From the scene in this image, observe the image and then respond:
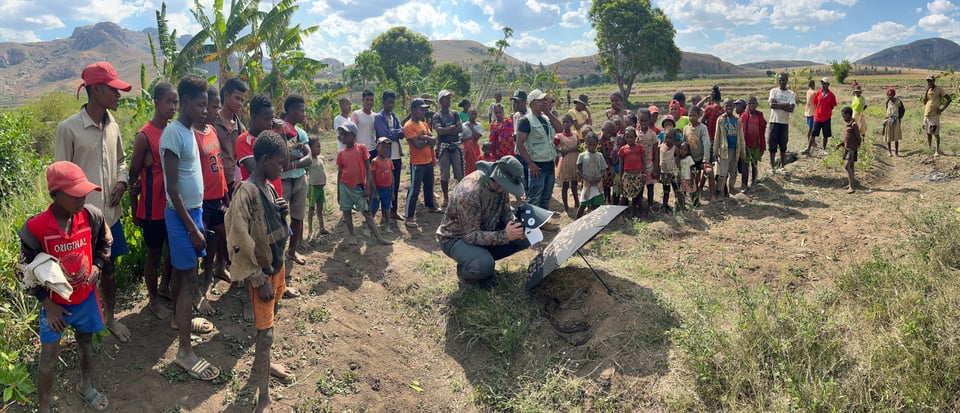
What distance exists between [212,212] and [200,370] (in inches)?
50.0

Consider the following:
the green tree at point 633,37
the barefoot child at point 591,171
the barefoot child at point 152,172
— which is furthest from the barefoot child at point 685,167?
the green tree at point 633,37

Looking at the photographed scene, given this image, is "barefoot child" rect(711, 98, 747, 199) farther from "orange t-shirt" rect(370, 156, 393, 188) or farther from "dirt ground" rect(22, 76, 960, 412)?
"orange t-shirt" rect(370, 156, 393, 188)

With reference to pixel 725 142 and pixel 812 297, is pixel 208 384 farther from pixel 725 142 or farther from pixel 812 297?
pixel 725 142

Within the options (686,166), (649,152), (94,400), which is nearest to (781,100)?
(686,166)

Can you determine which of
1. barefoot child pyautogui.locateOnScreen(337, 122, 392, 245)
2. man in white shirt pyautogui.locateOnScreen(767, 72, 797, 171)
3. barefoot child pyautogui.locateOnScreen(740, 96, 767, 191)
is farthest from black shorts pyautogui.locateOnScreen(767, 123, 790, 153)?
barefoot child pyautogui.locateOnScreen(337, 122, 392, 245)

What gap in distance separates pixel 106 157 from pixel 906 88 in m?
36.2

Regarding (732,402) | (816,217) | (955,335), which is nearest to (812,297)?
(955,335)

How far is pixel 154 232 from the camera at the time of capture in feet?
12.8

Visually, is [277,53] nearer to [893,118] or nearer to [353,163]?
[353,163]

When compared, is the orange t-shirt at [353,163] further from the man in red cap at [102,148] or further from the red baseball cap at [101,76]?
the red baseball cap at [101,76]

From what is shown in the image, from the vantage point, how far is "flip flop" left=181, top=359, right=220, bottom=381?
11.7ft

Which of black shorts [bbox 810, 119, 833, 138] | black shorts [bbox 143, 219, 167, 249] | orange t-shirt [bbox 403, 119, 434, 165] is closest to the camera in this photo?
black shorts [bbox 143, 219, 167, 249]

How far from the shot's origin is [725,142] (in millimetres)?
7598

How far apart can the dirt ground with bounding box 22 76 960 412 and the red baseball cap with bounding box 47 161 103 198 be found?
1336 millimetres
